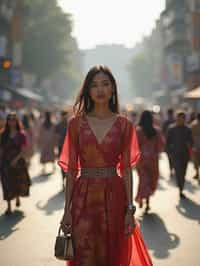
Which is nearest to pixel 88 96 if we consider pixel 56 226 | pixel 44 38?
pixel 56 226

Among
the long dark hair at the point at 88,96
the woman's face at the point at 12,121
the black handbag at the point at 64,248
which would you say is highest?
the long dark hair at the point at 88,96

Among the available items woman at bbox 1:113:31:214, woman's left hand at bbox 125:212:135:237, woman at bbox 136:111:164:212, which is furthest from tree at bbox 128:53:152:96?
woman's left hand at bbox 125:212:135:237

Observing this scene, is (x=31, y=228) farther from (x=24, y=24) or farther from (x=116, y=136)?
(x=24, y=24)

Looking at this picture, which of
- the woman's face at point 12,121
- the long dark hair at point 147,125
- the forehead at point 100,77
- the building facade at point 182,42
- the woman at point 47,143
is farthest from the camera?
the building facade at point 182,42

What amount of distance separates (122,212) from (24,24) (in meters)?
53.8

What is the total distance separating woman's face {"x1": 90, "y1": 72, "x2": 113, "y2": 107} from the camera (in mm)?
4301

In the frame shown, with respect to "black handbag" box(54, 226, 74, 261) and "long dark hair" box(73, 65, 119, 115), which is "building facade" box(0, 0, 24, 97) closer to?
"long dark hair" box(73, 65, 119, 115)

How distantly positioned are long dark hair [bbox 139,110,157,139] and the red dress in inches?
248

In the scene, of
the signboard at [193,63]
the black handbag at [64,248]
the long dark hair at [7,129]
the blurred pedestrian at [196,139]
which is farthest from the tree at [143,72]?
the black handbag at [64,248]

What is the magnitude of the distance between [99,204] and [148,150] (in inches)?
258

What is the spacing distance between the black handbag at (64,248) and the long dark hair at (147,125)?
6.60 meters

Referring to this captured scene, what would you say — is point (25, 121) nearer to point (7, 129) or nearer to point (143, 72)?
point (7, 129)

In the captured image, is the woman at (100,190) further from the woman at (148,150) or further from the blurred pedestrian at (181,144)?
the blurred pedestrian at (181,144)

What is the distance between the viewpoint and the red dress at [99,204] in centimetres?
425
